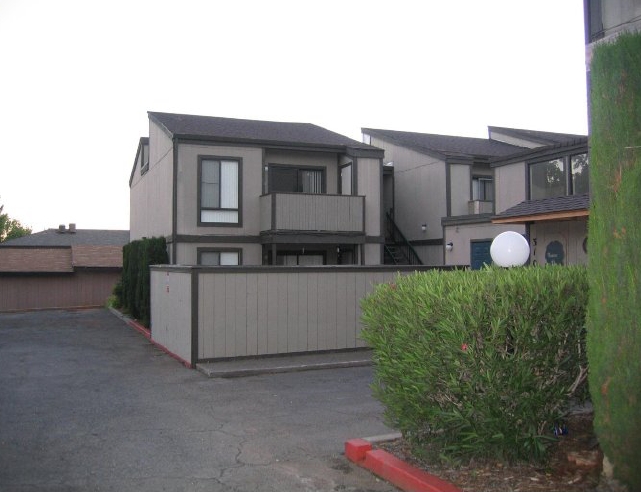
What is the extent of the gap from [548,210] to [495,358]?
1103 centimetres

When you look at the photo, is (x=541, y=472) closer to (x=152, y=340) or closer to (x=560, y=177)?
(x=152, y=340)

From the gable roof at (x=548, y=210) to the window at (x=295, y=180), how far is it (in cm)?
796

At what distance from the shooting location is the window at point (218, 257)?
21.3 metres

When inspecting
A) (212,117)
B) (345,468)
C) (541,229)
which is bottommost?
(345,468)

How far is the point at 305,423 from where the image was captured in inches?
331

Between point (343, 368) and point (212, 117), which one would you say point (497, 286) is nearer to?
point (343, 368)

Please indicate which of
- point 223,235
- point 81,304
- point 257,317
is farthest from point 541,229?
point 81,304

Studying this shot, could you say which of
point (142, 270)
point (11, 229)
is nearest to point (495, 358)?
point (142, 270)

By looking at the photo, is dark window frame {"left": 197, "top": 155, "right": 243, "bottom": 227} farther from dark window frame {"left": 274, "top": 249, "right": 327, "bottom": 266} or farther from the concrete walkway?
the concrete walkway

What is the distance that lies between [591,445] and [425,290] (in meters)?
2.03

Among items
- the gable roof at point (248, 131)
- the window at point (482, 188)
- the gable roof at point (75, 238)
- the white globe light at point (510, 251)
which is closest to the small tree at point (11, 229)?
the gable roof at point (75, 238)

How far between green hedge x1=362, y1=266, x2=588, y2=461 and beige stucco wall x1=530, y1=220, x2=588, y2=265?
388 inches

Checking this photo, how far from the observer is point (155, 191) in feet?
79.9

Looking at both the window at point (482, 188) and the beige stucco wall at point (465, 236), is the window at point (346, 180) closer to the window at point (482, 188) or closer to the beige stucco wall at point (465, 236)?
the beige stucco wall at point (465, 236)
